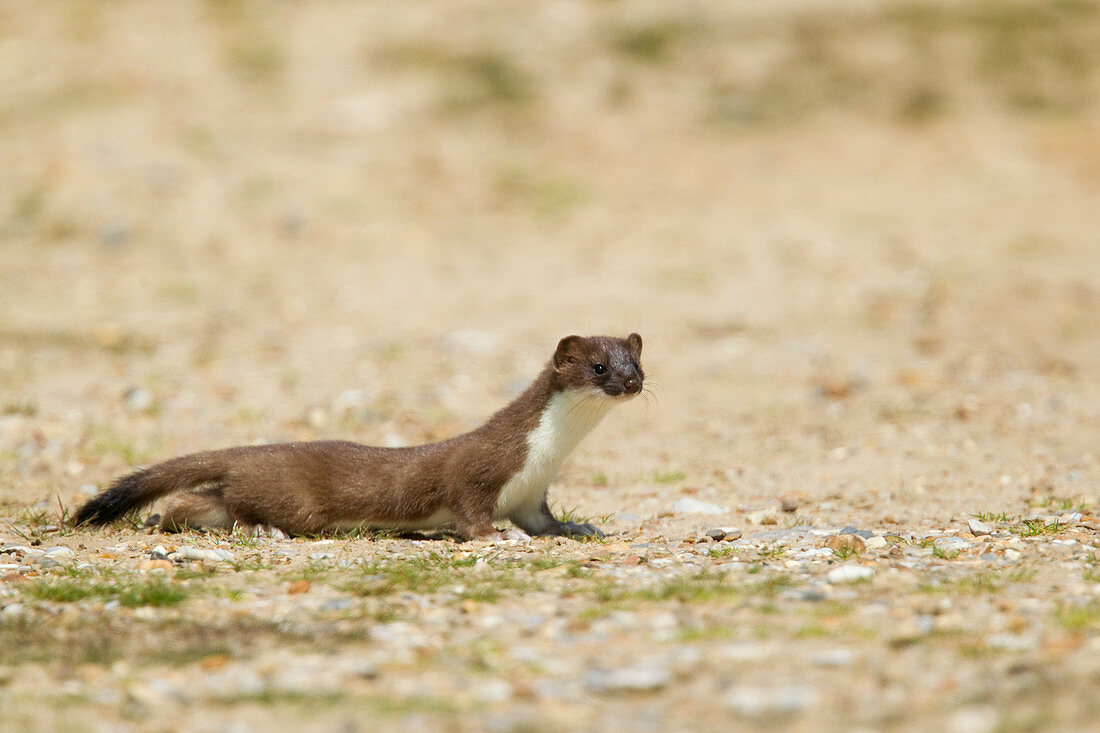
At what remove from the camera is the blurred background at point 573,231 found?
29.8 feet

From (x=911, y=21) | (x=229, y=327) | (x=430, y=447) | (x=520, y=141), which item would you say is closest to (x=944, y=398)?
(x=430, y=447)

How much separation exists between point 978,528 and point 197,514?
156 inches

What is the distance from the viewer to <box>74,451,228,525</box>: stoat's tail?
20.7 feet

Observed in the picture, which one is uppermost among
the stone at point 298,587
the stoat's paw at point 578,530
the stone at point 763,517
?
the stone at point 298,587

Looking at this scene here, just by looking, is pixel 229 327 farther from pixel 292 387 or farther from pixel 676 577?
pixel 676 577

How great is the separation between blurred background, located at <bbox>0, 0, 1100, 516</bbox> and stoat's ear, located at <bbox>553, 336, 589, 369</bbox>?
1233mm

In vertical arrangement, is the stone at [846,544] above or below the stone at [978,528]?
above

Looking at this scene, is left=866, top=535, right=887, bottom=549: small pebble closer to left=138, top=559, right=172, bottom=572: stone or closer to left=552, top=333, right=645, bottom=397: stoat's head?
left=552, top=333, right=645, bottom=397: stoat's head

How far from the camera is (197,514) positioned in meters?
6.50

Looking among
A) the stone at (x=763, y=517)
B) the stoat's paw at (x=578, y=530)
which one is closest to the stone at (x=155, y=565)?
the stoat's paw at (x=578, y=530)

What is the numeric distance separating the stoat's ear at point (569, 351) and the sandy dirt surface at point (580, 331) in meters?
0.98

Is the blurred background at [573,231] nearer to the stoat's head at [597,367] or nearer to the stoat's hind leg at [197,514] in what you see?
the stoat's head at [597,367]

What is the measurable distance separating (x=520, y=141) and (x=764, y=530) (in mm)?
10411

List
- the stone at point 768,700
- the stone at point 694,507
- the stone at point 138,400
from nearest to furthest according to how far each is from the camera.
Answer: the stone at point 768,700
the stone at point 694,507
the stone at point 138,400
